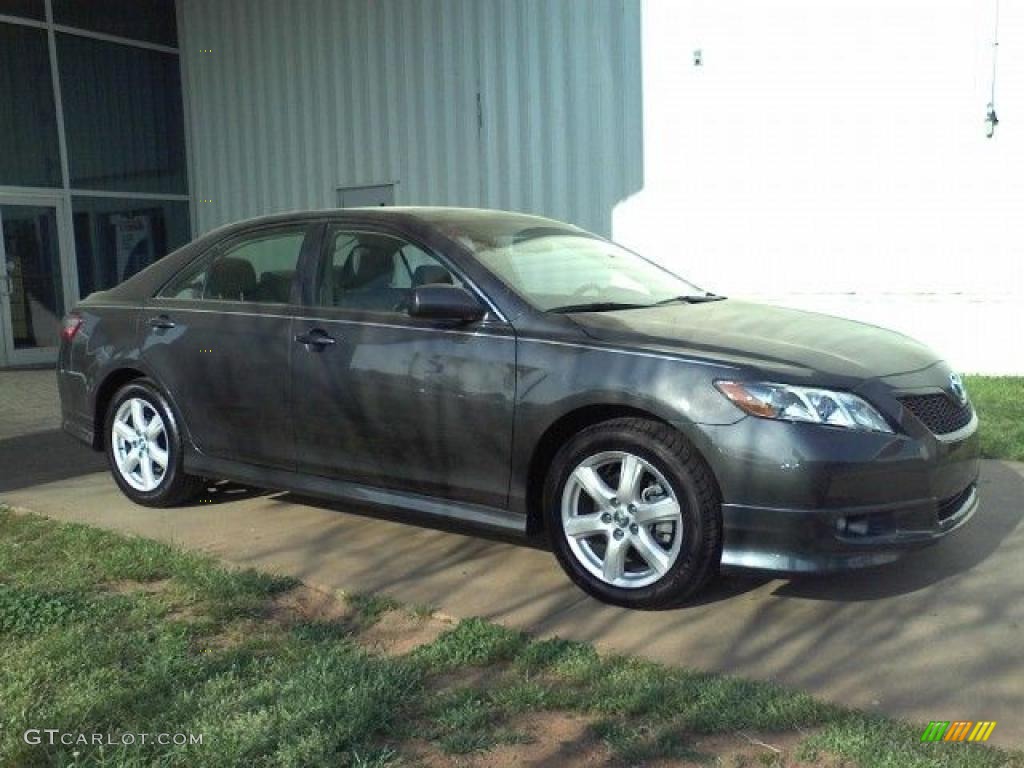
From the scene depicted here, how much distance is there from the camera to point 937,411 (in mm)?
3902

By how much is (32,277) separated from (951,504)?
38.8ft

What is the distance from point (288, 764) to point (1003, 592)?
2.88 metres

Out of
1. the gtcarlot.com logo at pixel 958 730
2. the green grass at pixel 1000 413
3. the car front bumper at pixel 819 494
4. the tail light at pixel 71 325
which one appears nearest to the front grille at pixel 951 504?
the car front bumper at pixel 819 494

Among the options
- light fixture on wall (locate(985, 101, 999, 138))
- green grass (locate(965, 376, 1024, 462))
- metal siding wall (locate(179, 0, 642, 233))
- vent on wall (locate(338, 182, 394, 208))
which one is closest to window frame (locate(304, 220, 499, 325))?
green grass (locate(965, 376, 1024, 462))

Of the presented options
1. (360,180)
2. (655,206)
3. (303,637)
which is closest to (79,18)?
(360,180)

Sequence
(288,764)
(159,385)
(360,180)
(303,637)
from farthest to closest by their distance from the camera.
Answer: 1. (360,180)
2. (159,385)
3. (303,637)
4. (288,764)

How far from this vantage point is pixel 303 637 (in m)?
3.58

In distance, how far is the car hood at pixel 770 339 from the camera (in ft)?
12.3

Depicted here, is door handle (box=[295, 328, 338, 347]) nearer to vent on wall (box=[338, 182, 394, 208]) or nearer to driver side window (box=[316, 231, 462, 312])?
driver side window (box=[316, 231, 462, 312])

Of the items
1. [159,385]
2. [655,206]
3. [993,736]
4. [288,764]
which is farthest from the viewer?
[655,206]

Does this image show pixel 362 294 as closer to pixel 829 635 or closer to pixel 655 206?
pixel 829 635

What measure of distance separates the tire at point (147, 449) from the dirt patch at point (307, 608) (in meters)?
1.50

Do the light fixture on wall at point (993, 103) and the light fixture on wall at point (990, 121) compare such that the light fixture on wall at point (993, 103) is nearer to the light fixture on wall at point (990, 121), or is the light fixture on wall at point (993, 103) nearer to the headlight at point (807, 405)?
the light fixture on wall at point (990, 121)

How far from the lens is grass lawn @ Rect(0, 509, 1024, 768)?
2760 millimetres
